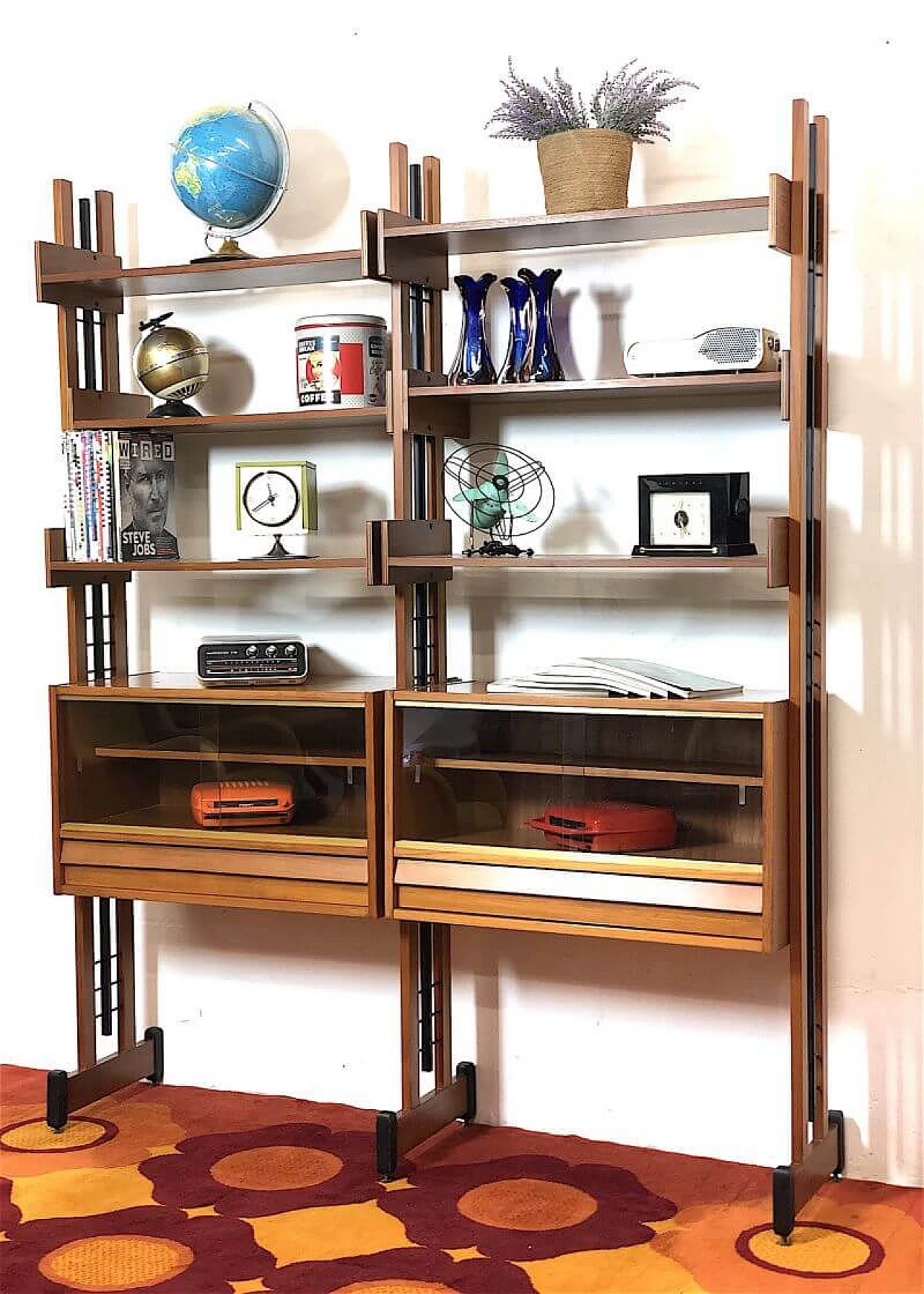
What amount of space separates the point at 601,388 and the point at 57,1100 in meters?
1.96

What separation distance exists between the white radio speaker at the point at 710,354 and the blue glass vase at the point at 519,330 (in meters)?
0.26

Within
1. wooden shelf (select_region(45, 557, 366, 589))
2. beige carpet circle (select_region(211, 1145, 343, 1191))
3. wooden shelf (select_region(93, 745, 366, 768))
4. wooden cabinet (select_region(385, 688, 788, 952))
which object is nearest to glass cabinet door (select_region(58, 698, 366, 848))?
wooden shelf (select_region(93, 745, 366, 768))

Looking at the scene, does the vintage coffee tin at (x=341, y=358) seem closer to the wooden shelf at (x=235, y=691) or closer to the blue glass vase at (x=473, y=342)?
the blue glass vase at (x=473, y=342)

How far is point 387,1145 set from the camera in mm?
2969

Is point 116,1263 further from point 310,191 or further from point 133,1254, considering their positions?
point 310,191

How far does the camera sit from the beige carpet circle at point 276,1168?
2.98 meters

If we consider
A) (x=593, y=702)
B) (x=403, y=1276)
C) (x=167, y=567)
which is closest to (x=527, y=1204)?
(x=403, y=1276)

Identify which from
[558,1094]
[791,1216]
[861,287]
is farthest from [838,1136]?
[861,287]

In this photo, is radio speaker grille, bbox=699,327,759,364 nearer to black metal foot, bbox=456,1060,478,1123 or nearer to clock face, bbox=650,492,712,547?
clock face, bbox=650,492,712,547

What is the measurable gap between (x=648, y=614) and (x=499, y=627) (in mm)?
342

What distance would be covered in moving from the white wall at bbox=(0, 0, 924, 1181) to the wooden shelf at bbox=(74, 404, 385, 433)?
120 mm

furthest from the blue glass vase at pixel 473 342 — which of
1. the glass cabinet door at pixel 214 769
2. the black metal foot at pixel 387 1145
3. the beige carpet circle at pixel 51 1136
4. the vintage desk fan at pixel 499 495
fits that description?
the beige carpet circle at pixel 51 1136

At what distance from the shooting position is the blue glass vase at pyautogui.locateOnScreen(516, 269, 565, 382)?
116 inches

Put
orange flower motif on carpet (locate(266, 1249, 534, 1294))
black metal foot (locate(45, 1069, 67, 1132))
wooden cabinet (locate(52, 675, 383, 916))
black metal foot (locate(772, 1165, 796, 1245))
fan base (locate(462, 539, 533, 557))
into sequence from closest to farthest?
orange flower motif on carpet (locate(266, 1249, 534, 1294)) < black metal foot (locate(772, 1165, 796, 1245)) < fan base (locate(462, 539, 533, 557)) < wooden cabinet (locate(52, 675, 383, 916)) < black metal foot (locate(45, 1069, 67, 1132))
